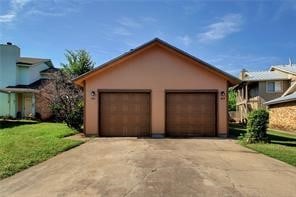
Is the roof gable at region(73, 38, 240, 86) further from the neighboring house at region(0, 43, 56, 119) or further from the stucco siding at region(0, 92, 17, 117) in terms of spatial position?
the stucco siding at region(0, 92, 17, 117)

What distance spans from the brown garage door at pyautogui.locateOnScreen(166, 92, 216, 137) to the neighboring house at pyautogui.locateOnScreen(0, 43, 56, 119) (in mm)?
16873

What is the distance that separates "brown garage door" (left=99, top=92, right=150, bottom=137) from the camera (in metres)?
18.5

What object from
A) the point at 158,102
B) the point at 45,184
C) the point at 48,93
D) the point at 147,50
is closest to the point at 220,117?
the point at 158,102

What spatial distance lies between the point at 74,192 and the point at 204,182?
9.38 feet

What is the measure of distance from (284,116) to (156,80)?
1649 centimetres

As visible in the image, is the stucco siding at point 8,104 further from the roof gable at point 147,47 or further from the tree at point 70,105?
the roof gable at point 147,47

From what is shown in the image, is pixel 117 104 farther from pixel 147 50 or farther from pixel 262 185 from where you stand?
pixel 262 185

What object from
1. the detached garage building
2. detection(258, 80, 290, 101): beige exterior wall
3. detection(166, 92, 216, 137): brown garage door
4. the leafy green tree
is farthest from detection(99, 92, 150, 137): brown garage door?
the leafy green tree

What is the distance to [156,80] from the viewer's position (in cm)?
1858

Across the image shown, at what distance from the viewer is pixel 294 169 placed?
401 inches

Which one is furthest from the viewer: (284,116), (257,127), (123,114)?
(284,116)

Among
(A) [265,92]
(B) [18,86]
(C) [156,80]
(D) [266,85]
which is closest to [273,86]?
(D) [266,85]

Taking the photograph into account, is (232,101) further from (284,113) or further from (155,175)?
(155,175)

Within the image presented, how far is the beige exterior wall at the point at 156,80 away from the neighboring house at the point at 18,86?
15.0 meters
